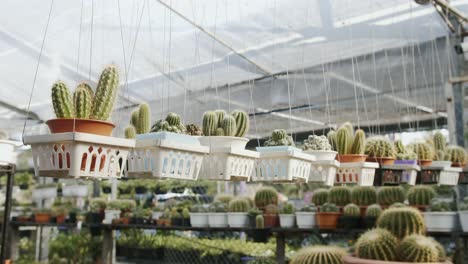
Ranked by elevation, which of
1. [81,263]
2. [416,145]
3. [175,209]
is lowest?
[81,263]

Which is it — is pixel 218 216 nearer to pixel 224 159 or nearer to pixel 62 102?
pixel 224 159

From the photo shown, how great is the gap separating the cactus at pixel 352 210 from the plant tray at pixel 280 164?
1.81m

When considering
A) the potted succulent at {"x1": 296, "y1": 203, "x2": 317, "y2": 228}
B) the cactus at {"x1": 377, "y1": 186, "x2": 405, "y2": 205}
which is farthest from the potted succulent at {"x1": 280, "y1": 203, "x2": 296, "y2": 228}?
the cactus at {"x1": 377, "y1": 186, "x2": 405, "y2": 205}

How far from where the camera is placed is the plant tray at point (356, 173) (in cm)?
185

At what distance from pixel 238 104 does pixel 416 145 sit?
232 centimetres

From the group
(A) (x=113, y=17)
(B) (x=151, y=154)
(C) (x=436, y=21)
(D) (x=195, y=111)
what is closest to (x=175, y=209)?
(D) (x=195, y=111)

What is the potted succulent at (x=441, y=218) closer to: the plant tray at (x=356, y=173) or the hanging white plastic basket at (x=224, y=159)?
the plant tray at (x=356, y=173)

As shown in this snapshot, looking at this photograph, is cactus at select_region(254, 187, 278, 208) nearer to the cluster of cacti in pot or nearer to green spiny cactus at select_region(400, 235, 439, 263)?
green spiny cactus at select_region(400, 235, 439, 263)

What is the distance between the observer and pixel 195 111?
407cm

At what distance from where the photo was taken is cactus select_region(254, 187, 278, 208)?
3.77 m

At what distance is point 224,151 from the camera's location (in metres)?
1.25

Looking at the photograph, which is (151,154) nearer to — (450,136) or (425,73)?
(450,136)

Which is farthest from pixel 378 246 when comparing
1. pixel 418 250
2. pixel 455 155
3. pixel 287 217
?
pixel 287 217

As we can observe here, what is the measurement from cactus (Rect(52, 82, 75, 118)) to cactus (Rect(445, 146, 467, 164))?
7.08ft
